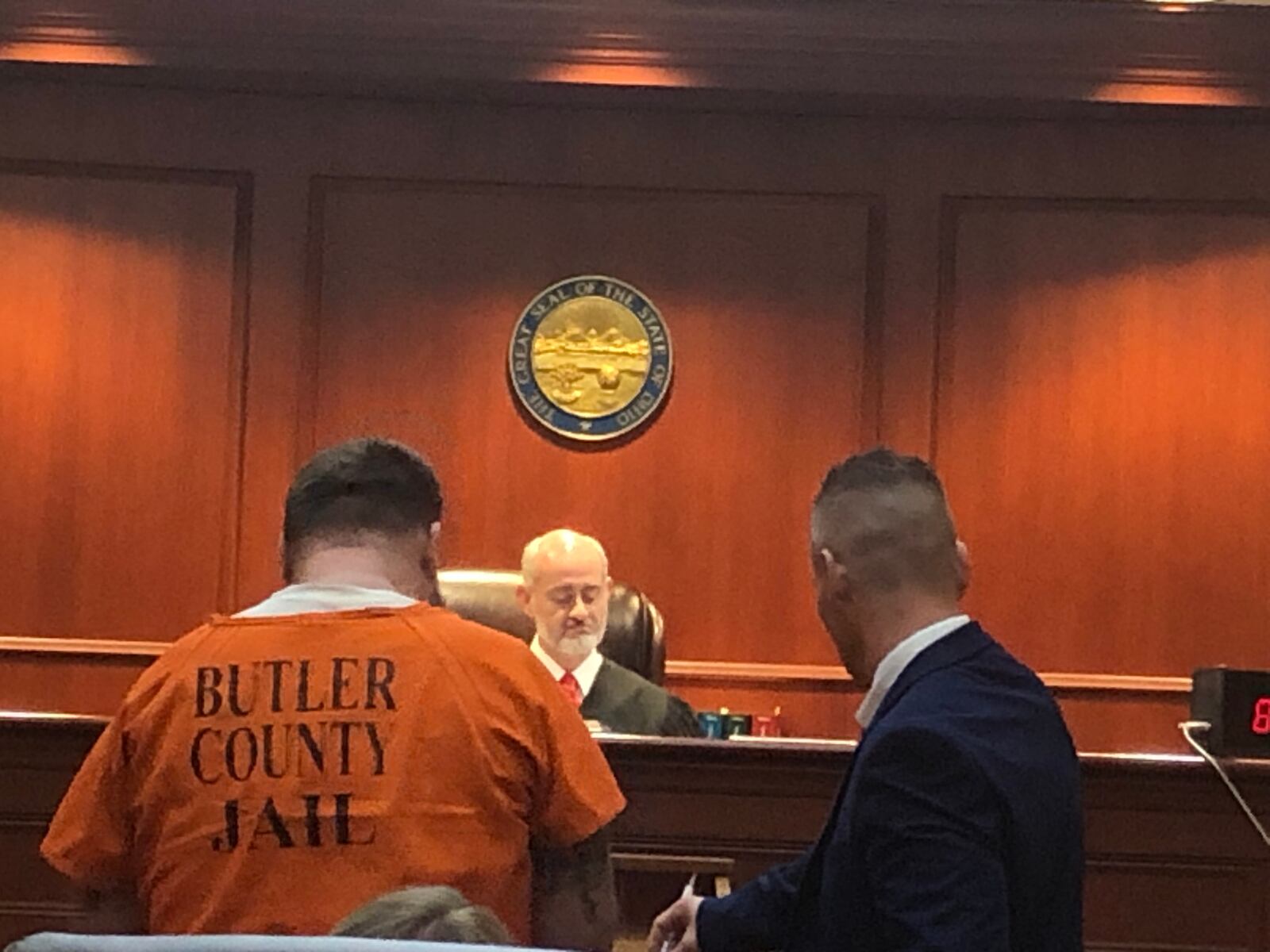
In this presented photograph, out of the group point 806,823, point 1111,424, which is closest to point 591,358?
point 1111,424

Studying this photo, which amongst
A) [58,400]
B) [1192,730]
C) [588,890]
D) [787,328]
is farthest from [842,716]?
[588,890]

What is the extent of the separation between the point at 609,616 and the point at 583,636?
0.30m

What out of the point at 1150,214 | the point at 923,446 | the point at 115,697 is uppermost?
the point at 1150,214

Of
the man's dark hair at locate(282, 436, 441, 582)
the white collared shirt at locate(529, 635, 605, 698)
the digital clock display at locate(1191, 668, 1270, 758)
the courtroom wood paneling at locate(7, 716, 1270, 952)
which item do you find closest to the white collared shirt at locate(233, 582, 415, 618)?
the man's dark hair at locate(282, 436, 441, 582)

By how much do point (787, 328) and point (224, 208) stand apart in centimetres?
173

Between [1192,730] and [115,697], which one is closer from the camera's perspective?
[1192,730]

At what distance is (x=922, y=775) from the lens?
1.54 metres

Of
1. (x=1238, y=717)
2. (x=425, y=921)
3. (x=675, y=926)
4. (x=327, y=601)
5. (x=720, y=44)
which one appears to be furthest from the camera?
(x=720, y=44)

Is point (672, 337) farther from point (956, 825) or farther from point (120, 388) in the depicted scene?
point (956, 825)

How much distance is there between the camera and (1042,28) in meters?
4.95

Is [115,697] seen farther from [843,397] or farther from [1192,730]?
[1192,730]

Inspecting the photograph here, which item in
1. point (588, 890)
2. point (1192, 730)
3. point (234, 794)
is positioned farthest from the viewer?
point (1192, 730)

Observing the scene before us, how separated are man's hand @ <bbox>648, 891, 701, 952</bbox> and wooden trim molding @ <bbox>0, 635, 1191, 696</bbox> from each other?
10.5ft

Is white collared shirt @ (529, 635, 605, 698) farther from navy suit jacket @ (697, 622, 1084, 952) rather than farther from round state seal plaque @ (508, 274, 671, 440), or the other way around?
navy suit jacket @ (697, 622, 1084, 952)
